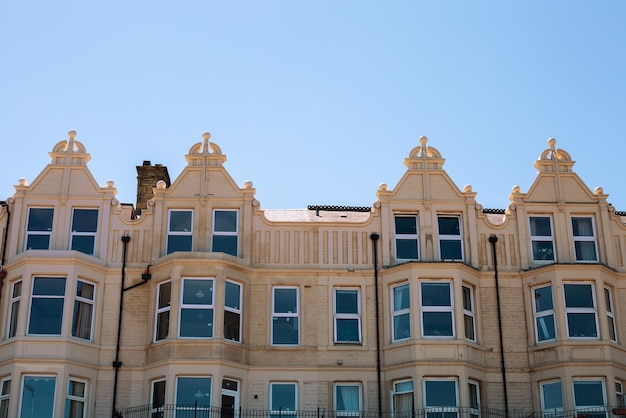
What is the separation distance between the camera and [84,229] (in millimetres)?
33531

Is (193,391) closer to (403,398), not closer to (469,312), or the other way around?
(403,398)

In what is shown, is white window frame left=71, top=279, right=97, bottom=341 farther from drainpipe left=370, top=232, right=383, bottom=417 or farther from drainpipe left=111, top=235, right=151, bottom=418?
drainpipe left=370, top=232, right=383, bottom=417

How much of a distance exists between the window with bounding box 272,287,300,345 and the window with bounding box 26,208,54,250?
756 centimetres

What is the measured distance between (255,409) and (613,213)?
13.6m

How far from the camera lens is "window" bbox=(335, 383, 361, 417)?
103 ft

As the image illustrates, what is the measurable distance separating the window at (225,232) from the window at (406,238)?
5.27 metres

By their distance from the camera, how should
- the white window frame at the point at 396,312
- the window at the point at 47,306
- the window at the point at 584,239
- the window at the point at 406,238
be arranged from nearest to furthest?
the window at the point at 47,306
the white window frame at the point at 396,312
the window at the point at 406,238
the window at the point at 584,239

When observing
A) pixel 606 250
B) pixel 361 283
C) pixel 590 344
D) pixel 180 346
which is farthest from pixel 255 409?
pixel 606 250

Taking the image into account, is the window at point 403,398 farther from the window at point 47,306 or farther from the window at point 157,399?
the window at point 47,306

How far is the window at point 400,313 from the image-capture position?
105 feet

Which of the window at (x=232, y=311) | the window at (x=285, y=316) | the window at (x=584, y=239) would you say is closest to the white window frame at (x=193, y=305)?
the window at (x=232, y=311)

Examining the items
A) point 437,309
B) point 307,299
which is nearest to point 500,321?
point 437,309

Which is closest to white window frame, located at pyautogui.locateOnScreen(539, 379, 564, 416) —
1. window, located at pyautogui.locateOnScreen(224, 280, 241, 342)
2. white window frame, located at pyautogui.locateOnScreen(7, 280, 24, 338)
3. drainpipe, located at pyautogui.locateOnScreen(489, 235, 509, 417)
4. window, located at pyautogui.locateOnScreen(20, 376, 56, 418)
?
drainpipe, located at pyautogui.locateOnScreen(489, 235, 509, 417)

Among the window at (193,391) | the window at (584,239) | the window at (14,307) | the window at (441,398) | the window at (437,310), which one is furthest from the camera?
the window at (584,239)
